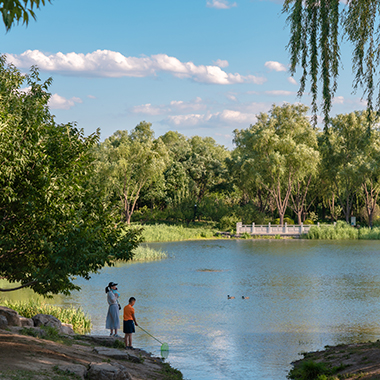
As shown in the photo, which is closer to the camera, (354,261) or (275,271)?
(275,271)

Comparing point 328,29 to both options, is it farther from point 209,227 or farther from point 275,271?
point 209,227

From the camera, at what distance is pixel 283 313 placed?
20047 mm

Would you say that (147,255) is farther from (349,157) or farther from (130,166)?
(349,157)

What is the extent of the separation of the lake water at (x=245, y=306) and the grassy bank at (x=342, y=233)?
631 inches

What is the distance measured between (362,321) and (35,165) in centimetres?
1349

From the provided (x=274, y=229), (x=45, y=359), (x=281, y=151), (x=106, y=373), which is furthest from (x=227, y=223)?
(x=106, y=373)

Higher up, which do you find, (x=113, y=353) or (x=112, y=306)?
(x=112, y=306)

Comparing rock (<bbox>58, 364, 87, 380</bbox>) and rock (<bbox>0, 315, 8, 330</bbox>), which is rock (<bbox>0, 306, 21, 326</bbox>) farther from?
rock (<bbox>58, 364, 87, 380</bbox>)

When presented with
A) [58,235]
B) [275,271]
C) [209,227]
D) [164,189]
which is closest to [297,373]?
[58,235]

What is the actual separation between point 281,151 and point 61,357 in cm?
5327

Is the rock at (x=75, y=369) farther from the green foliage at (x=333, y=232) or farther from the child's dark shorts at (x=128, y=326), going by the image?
the green foliage at (x=333, y=232)

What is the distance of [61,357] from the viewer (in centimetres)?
999

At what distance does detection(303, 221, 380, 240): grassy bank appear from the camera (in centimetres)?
5594

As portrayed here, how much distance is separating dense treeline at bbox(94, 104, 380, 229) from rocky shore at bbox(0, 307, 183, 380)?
43346 mm
